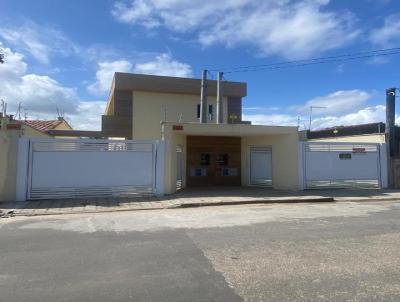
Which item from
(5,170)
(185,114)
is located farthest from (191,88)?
(5,170)

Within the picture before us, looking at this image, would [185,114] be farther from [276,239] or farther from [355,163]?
[276,239]

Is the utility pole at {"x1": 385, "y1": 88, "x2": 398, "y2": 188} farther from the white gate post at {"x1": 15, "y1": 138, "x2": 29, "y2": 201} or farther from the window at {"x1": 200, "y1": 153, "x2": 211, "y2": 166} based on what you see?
the white gate post at {"x1": 15, "y1": 138, "x2": 29, "y2": 201}

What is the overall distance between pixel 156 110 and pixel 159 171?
8832mm

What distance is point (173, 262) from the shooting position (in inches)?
249

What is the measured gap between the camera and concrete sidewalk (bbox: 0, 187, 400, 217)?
12.7m

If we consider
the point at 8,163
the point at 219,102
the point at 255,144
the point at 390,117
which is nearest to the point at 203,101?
the point at 219,102

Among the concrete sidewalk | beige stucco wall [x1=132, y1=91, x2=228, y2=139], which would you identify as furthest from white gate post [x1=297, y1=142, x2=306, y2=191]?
beige stucco wall [x1=132, y1=91, x2=228, y2=139]

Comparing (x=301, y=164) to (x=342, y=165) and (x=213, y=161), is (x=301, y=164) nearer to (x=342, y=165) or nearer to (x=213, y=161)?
(x=342, y=165)

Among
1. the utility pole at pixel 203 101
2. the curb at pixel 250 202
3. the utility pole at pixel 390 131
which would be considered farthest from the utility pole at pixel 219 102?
the utility pole at pixel 390 131

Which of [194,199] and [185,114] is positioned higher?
[185,114]

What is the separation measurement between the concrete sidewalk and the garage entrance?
2.10 m

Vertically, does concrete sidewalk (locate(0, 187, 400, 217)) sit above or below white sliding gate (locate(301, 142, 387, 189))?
below

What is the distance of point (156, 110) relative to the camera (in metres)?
24.0

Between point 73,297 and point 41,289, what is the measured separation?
55 cm
